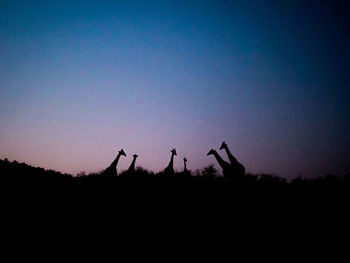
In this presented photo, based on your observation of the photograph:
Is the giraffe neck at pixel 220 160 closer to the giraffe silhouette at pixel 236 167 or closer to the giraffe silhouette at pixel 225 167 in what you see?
the giraffe silhouette at pixel 225 167

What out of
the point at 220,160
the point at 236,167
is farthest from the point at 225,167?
the point at 220,160

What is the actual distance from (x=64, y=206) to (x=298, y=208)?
31.0 ft

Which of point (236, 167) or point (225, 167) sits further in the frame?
point (225, 167)

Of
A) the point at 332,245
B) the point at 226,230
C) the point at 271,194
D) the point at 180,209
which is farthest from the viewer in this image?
the point at 271,194

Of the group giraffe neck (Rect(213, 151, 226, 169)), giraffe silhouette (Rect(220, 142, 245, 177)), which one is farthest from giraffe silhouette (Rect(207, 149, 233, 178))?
giraffe silhouette (Rect(220, 142, 245, 177))

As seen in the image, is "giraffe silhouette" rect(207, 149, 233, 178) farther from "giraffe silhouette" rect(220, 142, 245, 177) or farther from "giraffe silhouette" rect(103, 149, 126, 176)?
"giraffe silhouette" rect(103, 149, 126, 176)

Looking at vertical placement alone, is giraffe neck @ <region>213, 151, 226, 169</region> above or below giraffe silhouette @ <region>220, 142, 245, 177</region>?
above

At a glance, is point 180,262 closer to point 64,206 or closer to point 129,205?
point 129,205

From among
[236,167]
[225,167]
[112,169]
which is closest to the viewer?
[236,167]

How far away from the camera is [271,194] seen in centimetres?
990

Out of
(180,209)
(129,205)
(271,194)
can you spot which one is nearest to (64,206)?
(129,205)

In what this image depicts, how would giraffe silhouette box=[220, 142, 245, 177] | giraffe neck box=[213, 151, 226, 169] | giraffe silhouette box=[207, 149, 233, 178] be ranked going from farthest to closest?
giraffe neck box=[213, 151, 226, 169]
giraffe silhouette box=[207, 149, 233, 178]
giraffe silhouette box=[220, 142, 245, 177]

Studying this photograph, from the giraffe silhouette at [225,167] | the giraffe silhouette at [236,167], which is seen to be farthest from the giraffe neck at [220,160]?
the giraffe silhouette at [236,167]

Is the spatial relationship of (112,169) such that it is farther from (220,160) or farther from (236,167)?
(236,167)
